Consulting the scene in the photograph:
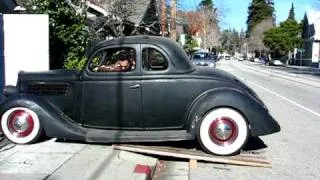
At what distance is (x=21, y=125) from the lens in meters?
9.31

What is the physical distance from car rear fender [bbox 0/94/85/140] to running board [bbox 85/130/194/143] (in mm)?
242

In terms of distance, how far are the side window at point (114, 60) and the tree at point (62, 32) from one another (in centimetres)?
930

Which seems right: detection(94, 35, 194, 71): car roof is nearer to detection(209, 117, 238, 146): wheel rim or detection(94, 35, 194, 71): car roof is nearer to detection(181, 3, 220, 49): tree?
detection(209, 117, 238, 146): wheel rim

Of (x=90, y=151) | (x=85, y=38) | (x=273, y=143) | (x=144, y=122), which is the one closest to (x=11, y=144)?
(x=90, y=151)

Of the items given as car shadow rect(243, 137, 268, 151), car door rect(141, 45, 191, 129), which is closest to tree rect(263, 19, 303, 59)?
car shadow rect(243, 137, 268, 151)

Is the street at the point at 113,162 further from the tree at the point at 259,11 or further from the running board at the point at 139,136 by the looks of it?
the tree at the point at 259,11

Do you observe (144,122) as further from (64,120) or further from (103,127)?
(64,120)

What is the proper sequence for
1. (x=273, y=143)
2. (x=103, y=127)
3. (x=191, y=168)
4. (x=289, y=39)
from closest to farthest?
(x=191, y=168), (x=103, y=127), (x=273, y=143), (x=289, y=39)

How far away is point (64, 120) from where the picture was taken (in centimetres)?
916

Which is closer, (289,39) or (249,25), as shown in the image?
(289,39)

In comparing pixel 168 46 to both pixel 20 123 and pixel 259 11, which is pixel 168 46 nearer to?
pixel 20 123

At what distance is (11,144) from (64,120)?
99 cm

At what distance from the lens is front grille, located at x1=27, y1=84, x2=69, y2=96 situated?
9.28 meters

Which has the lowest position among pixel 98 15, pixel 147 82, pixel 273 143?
pixel 273 143
